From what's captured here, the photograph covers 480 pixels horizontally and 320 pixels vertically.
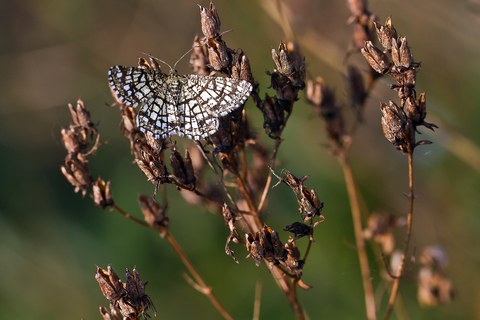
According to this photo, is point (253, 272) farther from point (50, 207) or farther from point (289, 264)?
point (50, 207)

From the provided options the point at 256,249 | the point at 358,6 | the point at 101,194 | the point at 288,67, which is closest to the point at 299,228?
the point at 256,249

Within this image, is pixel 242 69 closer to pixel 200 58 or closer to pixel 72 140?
pixel 200 58

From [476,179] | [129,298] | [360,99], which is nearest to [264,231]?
[129,298]

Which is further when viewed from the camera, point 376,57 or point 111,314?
point 376,57

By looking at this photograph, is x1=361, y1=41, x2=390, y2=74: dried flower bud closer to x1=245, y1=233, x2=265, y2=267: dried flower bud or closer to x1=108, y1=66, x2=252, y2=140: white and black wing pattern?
x1=108, y1=66, x2=252, y2=140: white and black wing pattern

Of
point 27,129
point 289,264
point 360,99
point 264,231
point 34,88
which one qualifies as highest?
point 34,88
